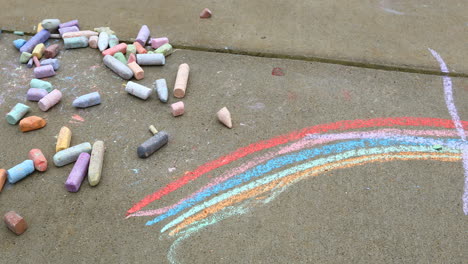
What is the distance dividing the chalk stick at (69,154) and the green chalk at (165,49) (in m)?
1.38

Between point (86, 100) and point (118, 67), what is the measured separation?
0.51 metres

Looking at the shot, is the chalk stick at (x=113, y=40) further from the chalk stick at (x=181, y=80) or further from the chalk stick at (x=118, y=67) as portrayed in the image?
the chalk stick at (x=181, y=80)

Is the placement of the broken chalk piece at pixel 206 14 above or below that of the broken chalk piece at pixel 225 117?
above

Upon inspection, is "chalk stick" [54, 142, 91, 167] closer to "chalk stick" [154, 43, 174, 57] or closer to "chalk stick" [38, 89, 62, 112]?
"chalk stick" [38, 89, 62, 112]

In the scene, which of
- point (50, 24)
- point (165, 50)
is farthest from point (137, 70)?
point (50, 24)

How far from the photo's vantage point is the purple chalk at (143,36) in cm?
398

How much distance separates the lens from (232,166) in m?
2.83

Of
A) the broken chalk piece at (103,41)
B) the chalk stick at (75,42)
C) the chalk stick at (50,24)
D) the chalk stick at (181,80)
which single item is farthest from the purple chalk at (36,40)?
the chalk stick at (181,80)

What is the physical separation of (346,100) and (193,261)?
76.6 inches

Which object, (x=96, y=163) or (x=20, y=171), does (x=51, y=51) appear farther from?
(x=96, y=163)

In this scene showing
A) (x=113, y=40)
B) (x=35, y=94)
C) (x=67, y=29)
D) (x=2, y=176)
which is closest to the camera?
(x=2, y=176)

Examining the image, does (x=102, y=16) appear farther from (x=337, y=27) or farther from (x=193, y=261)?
(x=193, y=261)

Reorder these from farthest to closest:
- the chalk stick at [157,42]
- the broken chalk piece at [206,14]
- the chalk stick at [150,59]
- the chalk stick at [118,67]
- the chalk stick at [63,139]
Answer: the broken chalk piece at [206,14], the chalk stick at [157,42], the chalk stick at [150,59], the chalk stick at [118,67], the chalk stick at [63,139]

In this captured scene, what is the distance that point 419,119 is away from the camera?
3.21 m
